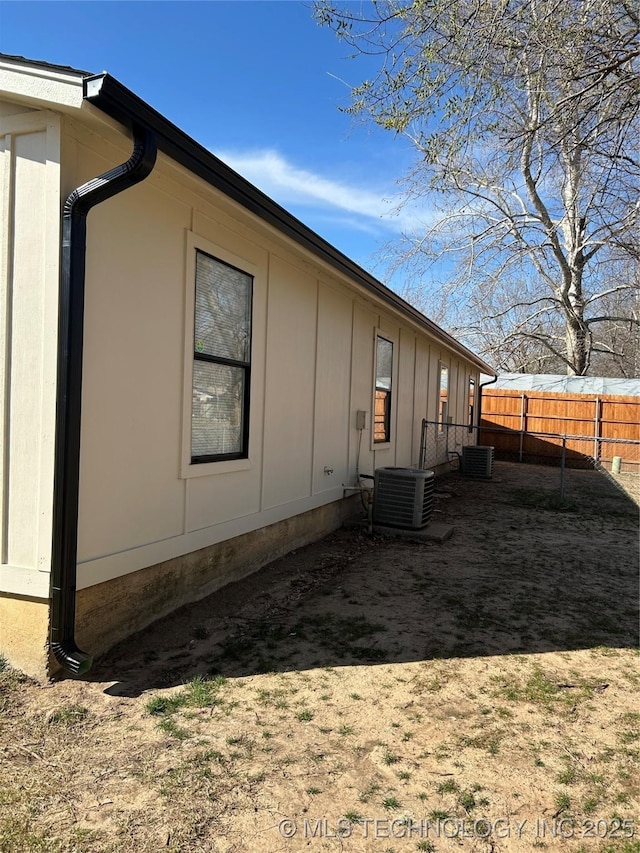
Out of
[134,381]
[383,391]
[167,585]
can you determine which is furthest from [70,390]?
[383,391]

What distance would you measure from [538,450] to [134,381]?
16.6 metres

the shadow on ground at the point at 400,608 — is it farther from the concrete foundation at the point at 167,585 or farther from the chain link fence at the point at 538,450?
the chain link fence at the point at 538,450

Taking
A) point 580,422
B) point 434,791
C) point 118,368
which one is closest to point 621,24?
point 118,368

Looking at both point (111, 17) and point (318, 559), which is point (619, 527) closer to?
point (318, 559)

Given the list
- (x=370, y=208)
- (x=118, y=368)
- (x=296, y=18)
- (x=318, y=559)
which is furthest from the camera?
(x=370, y=208)

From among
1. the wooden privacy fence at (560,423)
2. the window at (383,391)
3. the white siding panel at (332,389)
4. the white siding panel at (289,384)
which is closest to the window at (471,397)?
the wooden privacy fence at (560,423)

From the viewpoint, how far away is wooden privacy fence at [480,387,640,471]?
16.9m

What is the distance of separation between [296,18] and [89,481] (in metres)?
4.75

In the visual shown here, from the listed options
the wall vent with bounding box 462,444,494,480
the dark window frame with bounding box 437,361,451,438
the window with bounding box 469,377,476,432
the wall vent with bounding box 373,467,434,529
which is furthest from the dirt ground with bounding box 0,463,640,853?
the window with bounding box 469,377,476,432

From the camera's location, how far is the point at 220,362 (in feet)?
14.4

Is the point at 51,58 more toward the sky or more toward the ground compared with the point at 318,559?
more toward the sky

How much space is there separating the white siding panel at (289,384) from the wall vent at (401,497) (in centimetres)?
128

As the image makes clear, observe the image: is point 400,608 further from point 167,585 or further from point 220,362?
point 220,362

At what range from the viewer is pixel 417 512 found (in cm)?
686
